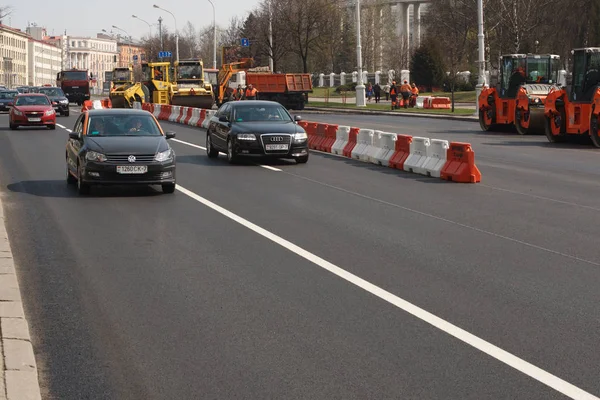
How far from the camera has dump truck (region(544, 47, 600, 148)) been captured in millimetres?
30797

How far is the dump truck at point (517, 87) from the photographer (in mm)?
36188

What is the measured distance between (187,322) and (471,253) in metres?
4.20

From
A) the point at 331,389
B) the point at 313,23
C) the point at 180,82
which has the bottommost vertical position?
the point at 331,389

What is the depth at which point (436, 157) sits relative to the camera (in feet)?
68.7

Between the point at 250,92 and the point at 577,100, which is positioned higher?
the point at 250,92

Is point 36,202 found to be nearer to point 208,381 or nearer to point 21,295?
point 21,295

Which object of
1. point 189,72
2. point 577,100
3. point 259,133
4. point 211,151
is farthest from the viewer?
point 189,72

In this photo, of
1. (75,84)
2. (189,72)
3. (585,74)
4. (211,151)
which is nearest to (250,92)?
(189,72)

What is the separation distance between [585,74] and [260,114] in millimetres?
11099

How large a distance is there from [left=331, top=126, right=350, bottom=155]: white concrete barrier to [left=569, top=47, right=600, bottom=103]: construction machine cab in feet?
25.2

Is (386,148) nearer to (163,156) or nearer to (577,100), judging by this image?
(163,156)

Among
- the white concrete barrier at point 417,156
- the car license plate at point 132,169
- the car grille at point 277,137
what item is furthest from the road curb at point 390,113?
the car license plate at point 132,169

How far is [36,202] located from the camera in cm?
1675

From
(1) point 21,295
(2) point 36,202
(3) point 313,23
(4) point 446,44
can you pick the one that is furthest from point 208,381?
(4) point 446,44
